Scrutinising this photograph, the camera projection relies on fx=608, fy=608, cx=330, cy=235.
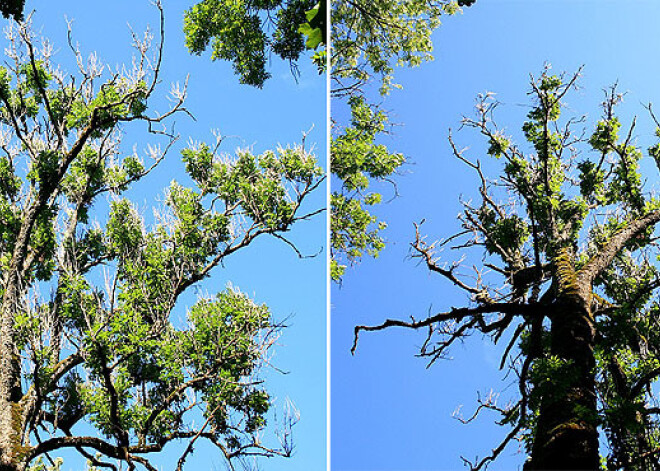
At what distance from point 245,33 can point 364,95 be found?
5.99 meters

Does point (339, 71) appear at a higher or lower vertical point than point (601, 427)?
higher

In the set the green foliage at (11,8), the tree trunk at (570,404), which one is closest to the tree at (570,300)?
the tree trunk at (570,404)

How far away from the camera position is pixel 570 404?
2.65 meters

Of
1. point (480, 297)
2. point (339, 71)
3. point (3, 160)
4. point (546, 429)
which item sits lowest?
point (546, 429)

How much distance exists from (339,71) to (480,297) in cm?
173

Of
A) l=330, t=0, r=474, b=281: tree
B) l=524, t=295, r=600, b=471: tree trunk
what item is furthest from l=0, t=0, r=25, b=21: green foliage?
l=524, t=295, r=600, b=471: tree trunk

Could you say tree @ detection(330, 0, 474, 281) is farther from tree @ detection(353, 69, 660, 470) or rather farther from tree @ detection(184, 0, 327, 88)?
tree @ detection(184, 0, 327, 88)

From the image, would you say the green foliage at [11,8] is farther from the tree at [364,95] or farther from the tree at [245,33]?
the tree at [245,33]

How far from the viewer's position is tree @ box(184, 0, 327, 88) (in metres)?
8.46

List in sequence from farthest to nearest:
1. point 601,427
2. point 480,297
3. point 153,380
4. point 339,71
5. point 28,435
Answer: point 153,380
point 28,435
point 480,297
point 339,71
point 601,427

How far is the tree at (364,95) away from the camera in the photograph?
3.26 meters

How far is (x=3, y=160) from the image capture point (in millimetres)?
8195

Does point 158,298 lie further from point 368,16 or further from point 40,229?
point 368,16

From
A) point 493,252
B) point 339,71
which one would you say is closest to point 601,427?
point 339,71
